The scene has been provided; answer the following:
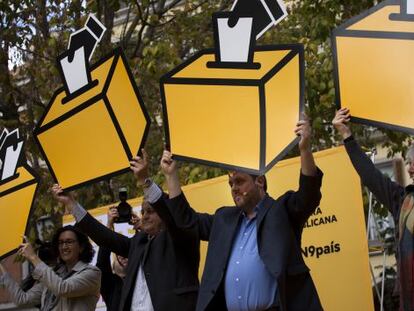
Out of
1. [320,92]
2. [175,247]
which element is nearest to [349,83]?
[175,247]

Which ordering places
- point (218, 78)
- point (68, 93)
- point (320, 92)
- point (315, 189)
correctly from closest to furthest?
point (315, 189) < point (218, 78) < point (68, 93) < point (320, 92)

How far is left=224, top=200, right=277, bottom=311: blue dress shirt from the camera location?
15.7 feet

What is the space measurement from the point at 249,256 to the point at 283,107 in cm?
79

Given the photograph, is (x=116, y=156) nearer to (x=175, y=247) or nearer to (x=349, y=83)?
(x=175, y=247)

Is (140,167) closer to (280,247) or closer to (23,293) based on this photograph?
(280,247)

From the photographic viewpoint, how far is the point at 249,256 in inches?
193

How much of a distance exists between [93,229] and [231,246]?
4.58ft

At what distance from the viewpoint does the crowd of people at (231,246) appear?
4727mm

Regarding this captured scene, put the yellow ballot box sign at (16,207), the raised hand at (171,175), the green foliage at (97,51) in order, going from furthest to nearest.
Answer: the green foliage at (97,51)
the yellow ballot box sign at (16,207)
the raised hand at (171,175)

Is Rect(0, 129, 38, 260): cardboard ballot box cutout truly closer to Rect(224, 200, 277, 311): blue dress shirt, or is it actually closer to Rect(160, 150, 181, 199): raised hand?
Rect(160, 150, 181, 199): raised hand

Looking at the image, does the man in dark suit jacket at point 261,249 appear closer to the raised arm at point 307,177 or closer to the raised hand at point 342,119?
the raised arm at point 307,177

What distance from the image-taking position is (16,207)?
6855mm

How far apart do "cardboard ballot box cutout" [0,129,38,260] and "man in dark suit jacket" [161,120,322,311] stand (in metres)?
2.03

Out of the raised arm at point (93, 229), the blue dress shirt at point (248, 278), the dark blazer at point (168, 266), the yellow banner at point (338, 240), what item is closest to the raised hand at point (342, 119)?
the blue dress shirt at point (248, 278)
